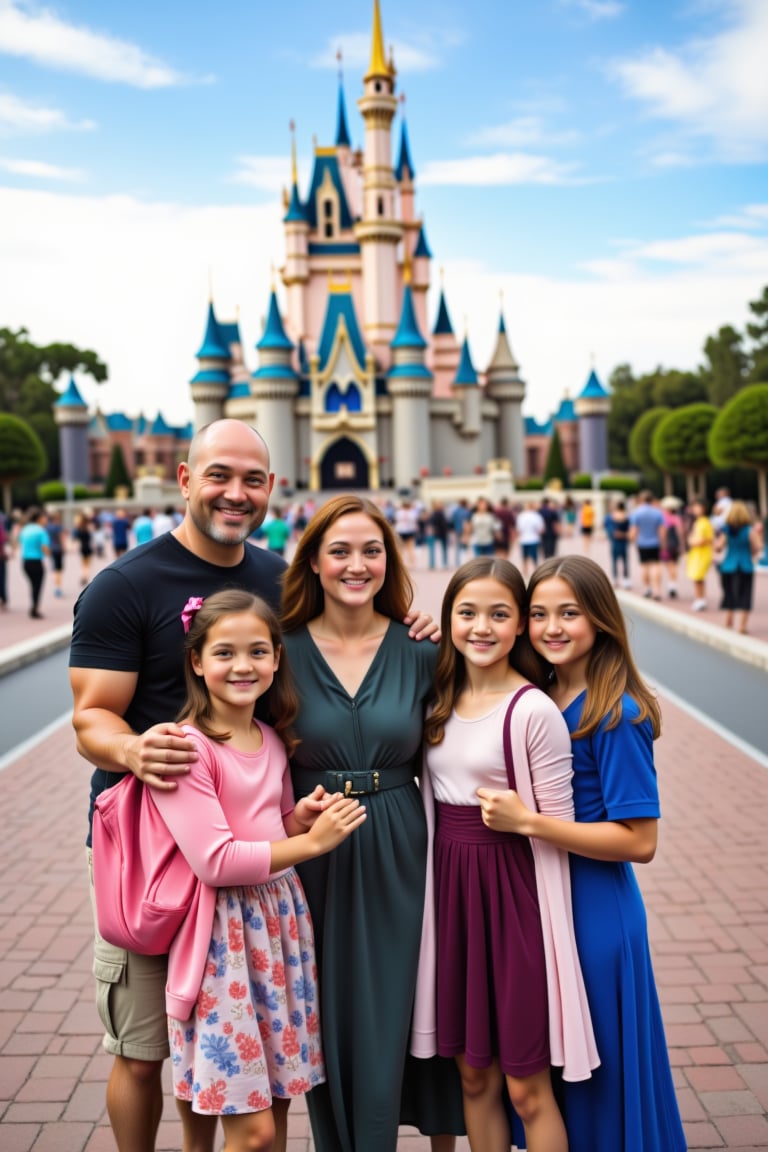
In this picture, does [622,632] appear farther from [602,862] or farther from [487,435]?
[487,435]

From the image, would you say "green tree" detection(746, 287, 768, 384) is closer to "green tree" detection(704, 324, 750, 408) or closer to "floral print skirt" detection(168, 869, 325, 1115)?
"green tree" detection(704, 324, 750, 408)

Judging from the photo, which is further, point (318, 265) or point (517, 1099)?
point (318, 265)

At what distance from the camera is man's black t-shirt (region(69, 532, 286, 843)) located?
278 cm

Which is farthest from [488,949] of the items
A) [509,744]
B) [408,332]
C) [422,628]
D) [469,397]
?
[469,397]

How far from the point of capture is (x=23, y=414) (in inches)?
2566

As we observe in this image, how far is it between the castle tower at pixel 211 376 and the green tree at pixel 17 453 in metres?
8.51

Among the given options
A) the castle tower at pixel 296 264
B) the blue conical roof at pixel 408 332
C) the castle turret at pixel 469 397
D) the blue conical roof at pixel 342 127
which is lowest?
the castle turret at pixel 469 397

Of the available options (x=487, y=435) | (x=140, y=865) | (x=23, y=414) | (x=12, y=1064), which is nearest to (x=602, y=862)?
(x=140, y=865)

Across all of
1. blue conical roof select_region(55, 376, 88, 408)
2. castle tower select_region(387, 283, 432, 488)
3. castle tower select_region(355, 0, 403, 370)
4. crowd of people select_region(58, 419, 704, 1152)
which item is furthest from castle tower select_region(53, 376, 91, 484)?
crowd of people select_region(58, 419, 704, 1152)

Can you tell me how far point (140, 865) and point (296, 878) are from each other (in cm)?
40

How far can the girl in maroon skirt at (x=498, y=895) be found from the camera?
8.61 feet

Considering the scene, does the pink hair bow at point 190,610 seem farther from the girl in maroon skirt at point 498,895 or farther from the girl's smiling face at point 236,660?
the girl in maroon skirt at point 498,895

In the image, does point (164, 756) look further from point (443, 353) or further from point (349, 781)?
point (443, 353)

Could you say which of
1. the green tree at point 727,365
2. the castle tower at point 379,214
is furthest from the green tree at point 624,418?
the castle tower at point 379,214
